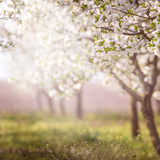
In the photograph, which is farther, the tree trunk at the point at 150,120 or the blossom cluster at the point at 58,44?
the blossom cluster at the point at 58,44

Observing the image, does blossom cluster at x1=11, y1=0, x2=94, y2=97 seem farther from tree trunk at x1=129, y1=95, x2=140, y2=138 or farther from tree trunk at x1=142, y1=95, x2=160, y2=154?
tree trunk at x1=129, y1=95, x2=140, y2=138

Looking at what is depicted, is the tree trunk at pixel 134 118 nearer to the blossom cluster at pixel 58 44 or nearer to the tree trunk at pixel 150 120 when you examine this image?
the tree trunk at pixel 150 120

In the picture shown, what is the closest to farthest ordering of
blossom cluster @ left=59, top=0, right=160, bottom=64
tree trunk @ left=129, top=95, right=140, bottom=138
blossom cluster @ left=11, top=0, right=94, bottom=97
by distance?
blossom cluster @ left=59, top=0, right=160, bottom=64 < blossom cluster @ left=11, top=0, right=94, bottom=97 < tree trunk @ left=129, top=95, right=140, bottom=138

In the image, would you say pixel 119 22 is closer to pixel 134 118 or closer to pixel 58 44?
pixel 58 44

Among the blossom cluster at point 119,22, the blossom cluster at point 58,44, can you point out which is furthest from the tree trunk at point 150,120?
the blossom cluster at point 119,22

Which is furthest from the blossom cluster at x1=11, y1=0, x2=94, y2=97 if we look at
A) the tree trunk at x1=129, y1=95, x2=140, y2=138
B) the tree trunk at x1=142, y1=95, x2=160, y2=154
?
the tree trunk at x1=129, y1=95, x2=140, y2=138

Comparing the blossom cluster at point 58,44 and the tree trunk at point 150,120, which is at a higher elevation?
the blossom cluster at point 58,44

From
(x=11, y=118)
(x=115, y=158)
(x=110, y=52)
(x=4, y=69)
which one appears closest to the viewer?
(x=110, y=52)

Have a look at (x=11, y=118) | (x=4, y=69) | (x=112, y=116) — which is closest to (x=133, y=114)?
(x=112, y=116)

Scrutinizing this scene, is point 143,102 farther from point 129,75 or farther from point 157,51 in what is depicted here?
point 157,51

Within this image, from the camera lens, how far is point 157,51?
2.66m

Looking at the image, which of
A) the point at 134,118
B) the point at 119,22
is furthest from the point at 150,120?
the point at 119,22

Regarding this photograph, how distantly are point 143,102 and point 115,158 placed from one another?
7.71 ft

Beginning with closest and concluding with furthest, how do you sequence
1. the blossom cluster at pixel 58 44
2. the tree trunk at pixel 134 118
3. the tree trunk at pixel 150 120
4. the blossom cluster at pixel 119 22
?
the blossom cluster at pixel 119 22 < the tree trunk at pixel 150 120 < the blossom cluster at pixel 58 44 < the tree trunk at pixel 134 118
